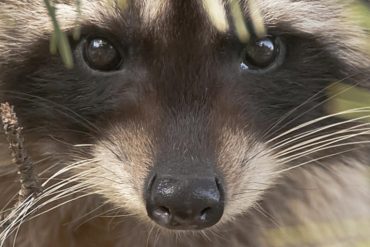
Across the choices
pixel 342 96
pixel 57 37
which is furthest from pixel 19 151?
pixel 342 96

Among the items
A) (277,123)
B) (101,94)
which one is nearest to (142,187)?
(101,94)

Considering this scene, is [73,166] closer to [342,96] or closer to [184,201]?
[184,201]

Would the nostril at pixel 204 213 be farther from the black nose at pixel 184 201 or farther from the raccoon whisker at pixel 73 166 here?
the raccoon whisker at pixel 73 166

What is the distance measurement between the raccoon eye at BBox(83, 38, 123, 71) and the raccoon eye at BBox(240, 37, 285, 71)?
0.33m

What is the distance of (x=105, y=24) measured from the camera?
86.9 inches

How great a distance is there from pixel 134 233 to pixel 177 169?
2.25 feet

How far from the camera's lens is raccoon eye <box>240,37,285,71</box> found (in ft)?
7.51

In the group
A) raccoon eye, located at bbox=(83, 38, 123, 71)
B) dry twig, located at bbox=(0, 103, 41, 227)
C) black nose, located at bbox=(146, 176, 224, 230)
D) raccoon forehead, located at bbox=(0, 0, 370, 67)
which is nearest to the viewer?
dry twig, located at bbox=(0, 103, 41, 227)

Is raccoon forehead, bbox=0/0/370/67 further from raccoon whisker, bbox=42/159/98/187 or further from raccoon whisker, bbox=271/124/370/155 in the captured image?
raccoon whisker, bbox=42/159/98/187

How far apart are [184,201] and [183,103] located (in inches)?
11.0

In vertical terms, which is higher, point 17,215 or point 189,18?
point 189,18

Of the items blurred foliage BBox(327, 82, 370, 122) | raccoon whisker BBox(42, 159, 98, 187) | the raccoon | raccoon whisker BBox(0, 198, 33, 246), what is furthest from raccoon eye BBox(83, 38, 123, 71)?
blurred foliage BBox(327, 82, 370, 122)

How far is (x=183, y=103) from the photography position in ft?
7.28

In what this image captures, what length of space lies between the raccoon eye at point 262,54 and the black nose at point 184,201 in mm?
377
